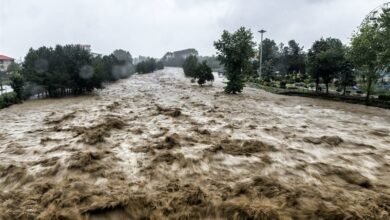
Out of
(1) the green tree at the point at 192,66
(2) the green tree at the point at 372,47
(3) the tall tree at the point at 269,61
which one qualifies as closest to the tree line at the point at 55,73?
(1) the green tree at the point at 192,66

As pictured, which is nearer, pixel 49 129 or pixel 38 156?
pixel 38 156

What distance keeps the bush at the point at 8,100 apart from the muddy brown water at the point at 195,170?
10.8 meters

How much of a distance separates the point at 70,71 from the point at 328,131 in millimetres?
30743

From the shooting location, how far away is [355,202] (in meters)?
7.46

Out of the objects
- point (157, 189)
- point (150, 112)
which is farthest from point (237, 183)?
point (150, 112)

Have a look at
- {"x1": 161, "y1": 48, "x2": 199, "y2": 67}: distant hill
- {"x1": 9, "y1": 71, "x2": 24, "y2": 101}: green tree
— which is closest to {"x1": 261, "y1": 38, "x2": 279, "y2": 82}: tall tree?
{"x1": 9, "y1": 71, "x2": 24, "y2": 101}: green tree

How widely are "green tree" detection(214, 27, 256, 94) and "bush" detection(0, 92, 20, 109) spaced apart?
75.8 ft

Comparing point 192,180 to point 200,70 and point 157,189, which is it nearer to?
point 157,189

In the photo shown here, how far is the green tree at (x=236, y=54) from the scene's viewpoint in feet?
118

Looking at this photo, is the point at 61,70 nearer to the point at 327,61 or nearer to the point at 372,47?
the point at 327,61

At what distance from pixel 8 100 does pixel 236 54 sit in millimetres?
25306

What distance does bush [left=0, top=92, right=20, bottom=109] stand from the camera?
2616cm

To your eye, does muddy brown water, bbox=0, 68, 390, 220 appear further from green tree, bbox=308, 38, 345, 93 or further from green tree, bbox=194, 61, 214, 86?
green tree, bbox=194, 61, 214, 86

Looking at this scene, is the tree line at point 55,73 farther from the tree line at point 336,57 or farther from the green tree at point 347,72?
the green tree at point 347,72
